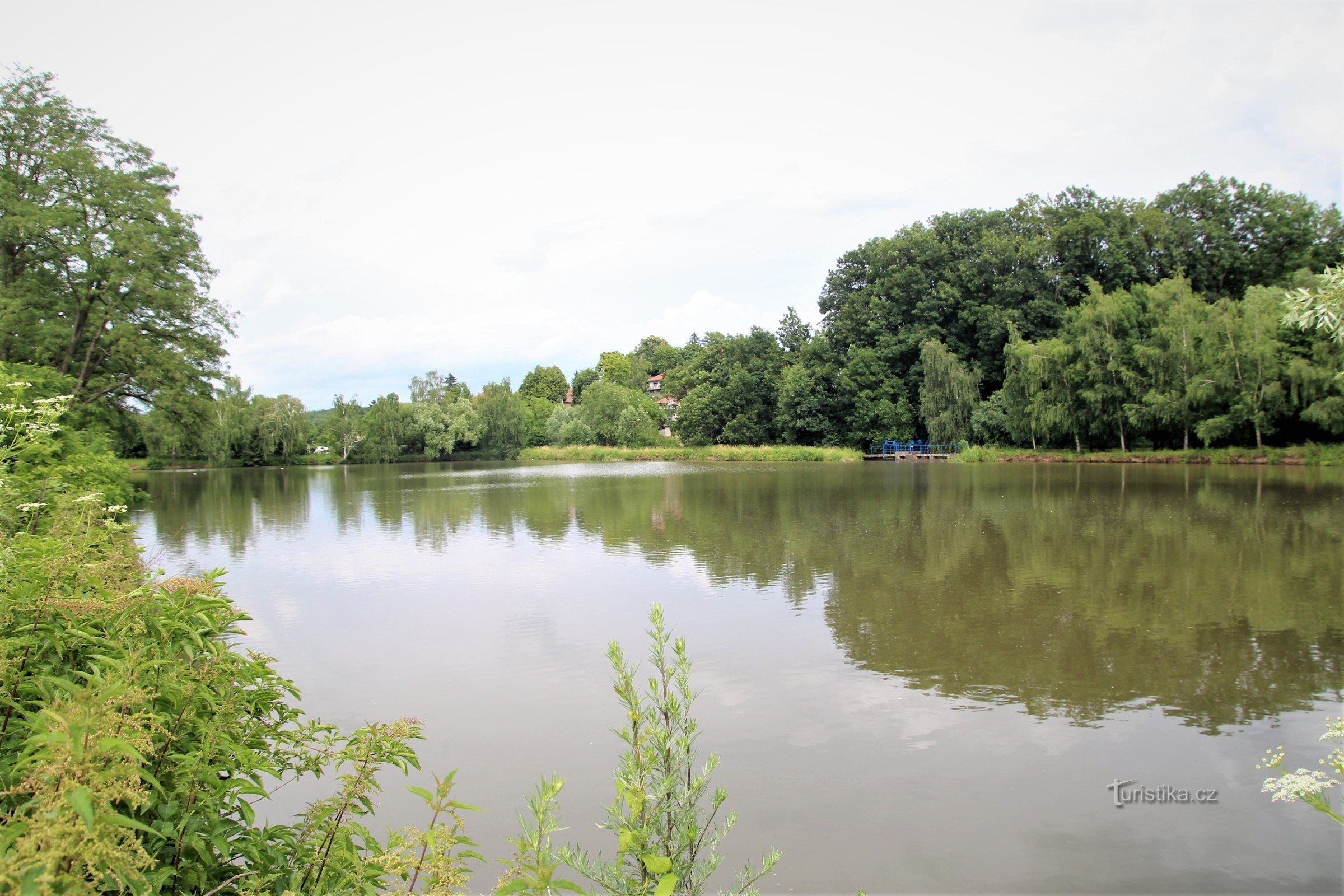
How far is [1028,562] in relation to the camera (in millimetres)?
11242

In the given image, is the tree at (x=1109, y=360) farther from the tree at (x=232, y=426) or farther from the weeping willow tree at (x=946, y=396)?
the tree at (x=232, y=426)

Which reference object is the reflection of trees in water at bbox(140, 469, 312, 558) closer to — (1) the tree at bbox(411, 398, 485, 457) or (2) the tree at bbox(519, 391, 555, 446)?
(1) the tree at bbox(411, 398, 485, 457)

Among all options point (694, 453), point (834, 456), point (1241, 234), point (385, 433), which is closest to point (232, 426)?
point (385, 433)

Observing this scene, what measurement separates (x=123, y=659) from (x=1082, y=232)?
53743mm

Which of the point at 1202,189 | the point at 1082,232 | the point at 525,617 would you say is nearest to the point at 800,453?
Result: the point at 1082,232

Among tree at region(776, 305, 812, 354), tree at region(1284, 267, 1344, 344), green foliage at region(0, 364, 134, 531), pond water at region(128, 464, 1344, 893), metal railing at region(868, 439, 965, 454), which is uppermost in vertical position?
tree at region(776, 305, 812, 354)

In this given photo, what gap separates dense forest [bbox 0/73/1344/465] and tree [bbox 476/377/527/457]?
0.23 metres

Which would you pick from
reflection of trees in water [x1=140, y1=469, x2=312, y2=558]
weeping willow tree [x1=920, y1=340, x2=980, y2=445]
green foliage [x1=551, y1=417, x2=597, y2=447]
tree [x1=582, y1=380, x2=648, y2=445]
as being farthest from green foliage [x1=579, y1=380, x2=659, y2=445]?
reflection of trees in water [x1=140, y1=469, x2=312, y2=558]

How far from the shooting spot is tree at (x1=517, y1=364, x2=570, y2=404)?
369ft

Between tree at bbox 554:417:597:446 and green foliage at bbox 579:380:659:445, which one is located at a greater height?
green foliage at bbox 579:380:659:445

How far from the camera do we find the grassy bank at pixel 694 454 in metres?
51.8

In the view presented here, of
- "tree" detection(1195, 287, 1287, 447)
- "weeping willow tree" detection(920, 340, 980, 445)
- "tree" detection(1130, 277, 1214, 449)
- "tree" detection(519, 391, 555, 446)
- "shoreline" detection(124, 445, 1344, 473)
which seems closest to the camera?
"tree" detection(1195, 287, 1287, 447)

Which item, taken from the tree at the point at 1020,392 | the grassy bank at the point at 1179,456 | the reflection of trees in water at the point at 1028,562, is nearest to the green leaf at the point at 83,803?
the reflection of trees in water at the point at 1028,562

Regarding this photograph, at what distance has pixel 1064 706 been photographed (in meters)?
5.71
